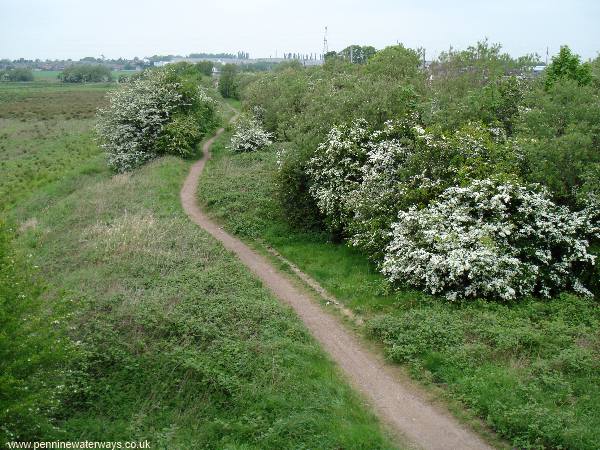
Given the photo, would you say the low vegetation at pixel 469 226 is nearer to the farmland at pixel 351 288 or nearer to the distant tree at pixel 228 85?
the farmland at pixel 351 288

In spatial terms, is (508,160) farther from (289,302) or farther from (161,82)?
(161,82)

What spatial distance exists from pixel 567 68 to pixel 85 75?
15294 centimetres

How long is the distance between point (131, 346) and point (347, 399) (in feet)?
17.2

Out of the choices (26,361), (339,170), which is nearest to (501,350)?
(26,361)

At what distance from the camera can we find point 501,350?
38.4 ft

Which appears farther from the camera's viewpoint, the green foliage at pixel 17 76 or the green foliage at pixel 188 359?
the green foliage at pixel 17 76

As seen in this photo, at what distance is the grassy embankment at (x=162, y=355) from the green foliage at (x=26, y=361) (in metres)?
0.03

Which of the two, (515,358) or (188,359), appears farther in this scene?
(188,359)

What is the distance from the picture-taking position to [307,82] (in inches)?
1620

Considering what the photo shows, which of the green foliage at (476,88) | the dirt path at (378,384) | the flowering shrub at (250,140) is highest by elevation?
the green foliage at (476,88)

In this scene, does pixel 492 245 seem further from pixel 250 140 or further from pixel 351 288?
pixel 250 140

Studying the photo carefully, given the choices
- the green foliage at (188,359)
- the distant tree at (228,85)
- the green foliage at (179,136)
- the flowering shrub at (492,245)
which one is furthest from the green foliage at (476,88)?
the distant tree at (228,85)

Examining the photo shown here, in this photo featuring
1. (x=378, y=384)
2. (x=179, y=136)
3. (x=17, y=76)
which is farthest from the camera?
(x=17, y=76)

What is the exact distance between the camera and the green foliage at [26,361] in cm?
896
